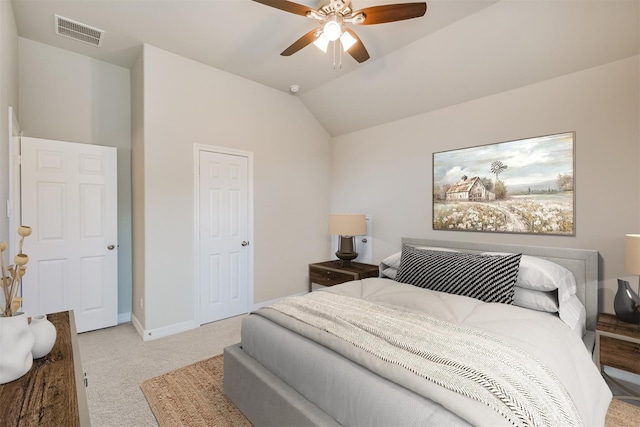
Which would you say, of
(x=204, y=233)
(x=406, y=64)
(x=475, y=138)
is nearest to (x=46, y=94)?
(x=204, y=233)

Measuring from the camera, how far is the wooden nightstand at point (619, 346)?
1842 millimetres

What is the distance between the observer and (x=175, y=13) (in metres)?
2.46

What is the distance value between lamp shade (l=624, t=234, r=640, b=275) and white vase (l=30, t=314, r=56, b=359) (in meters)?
3.21

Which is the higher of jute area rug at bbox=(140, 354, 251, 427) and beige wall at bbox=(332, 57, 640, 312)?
beige wall at bbox=(332, 57, 640, 312)

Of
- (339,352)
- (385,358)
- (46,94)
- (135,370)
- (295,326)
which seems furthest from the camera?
(46,94)

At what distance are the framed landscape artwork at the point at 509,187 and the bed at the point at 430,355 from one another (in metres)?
0.40

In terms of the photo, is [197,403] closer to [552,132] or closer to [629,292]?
[629,292]

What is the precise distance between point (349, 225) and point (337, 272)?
609 mm

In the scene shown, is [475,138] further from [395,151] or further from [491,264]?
[491,264]

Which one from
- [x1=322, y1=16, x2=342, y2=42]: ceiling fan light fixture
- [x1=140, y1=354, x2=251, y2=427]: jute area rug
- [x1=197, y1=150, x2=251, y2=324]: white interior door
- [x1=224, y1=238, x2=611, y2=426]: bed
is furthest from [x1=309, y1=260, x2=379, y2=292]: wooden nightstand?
[x1=322, y1=16, x2=342, y2=42]: ceiling fan light fixture

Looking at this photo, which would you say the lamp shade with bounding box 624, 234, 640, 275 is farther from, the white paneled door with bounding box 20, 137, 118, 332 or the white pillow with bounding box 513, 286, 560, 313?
the white paneled door with bounding box 20, 137, 118, 332

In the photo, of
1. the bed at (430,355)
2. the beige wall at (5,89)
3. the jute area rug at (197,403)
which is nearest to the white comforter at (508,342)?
the bed at (430,355)

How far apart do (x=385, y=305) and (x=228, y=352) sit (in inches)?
42.7

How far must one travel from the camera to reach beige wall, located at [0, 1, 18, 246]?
203 cm
